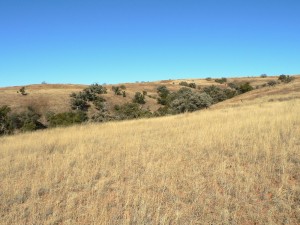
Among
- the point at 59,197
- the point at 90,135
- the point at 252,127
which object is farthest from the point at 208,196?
the point at 90,135

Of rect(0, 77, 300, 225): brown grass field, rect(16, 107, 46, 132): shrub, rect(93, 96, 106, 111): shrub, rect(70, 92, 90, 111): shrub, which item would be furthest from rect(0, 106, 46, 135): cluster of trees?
rect(0, 77, 300, 225): brown grass field

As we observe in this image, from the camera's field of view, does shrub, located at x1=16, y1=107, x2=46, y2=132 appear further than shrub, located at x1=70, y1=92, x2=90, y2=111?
No

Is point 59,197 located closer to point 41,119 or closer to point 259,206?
point 259,206

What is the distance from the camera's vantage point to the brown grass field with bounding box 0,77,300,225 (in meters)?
4.62

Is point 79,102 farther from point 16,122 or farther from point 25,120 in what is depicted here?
point 16,122

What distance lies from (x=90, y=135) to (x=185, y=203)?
8344 mm

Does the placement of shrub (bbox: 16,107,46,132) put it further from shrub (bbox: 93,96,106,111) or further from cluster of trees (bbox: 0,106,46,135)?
shrub (bbox: 93,96,106,111)

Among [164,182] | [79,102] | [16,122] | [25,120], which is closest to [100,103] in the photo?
[79,102]

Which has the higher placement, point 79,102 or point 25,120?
point 79,102

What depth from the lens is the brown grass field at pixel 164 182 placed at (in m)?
4.62

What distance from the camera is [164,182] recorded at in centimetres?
588

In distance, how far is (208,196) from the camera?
5145 mm

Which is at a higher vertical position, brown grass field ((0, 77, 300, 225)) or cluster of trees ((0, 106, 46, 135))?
brown grass field ((0, 77, 300, 225))

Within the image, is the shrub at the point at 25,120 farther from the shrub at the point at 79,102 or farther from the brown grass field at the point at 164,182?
the brown grass field at the point at 164,182
